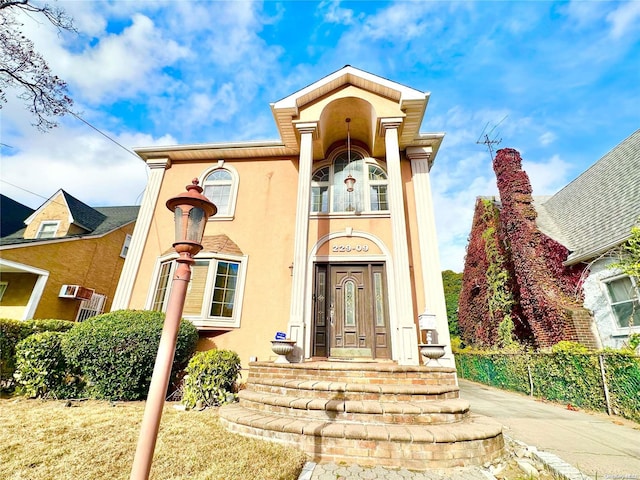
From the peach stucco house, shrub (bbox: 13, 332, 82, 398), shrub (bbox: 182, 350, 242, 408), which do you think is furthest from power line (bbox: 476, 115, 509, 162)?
shrub (bbox: 13, 332, 82, 398)

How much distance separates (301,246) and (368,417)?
3.81 metres

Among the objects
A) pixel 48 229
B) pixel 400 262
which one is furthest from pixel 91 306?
pixel 400 262

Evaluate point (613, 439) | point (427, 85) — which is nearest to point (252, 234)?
point (427, 85)

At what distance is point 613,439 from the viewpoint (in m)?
3.94

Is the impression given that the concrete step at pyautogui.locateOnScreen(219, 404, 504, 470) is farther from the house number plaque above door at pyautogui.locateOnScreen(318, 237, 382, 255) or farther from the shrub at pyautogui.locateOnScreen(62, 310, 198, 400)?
the house number plaque above door at pyautogui.locateOnScreen(318, 237, 382, 255)

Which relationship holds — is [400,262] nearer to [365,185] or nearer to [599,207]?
[365,185]

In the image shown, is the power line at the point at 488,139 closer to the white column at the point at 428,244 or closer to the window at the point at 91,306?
the white column at the point at 428,244

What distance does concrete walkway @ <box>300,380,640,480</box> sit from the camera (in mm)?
2797

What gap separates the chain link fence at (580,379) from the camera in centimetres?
518

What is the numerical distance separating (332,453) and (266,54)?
9.87m

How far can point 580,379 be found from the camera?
242 inches

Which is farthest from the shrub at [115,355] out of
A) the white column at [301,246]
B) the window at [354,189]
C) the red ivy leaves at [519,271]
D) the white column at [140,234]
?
the red ivy leaves at [519,271]

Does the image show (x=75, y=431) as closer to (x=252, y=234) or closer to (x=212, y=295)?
(x=212, y=295)

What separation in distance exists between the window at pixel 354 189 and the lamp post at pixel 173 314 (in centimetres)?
586
